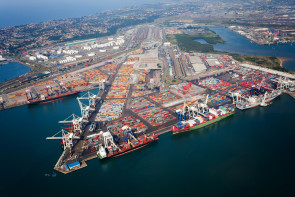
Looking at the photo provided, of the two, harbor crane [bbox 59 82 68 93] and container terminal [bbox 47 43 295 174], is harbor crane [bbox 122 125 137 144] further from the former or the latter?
harbor crane [bbox 59 82 68 93]

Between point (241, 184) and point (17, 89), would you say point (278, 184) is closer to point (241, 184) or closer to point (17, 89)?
point (241, 184)

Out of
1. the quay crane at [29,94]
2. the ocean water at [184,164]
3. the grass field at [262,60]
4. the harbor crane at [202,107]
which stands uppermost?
the grass field at [262,60]

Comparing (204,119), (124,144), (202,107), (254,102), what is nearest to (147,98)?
(202,107)

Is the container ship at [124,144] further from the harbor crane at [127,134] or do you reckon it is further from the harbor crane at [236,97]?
the harbor crane at [236,97]

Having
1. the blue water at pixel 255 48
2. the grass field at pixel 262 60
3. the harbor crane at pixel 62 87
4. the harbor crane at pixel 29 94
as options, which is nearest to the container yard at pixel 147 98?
the harbor crane at pixel 62 87

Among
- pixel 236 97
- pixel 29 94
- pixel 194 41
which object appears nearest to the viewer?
pixel 236 97

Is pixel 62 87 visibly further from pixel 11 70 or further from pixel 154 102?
pixel 11 70
